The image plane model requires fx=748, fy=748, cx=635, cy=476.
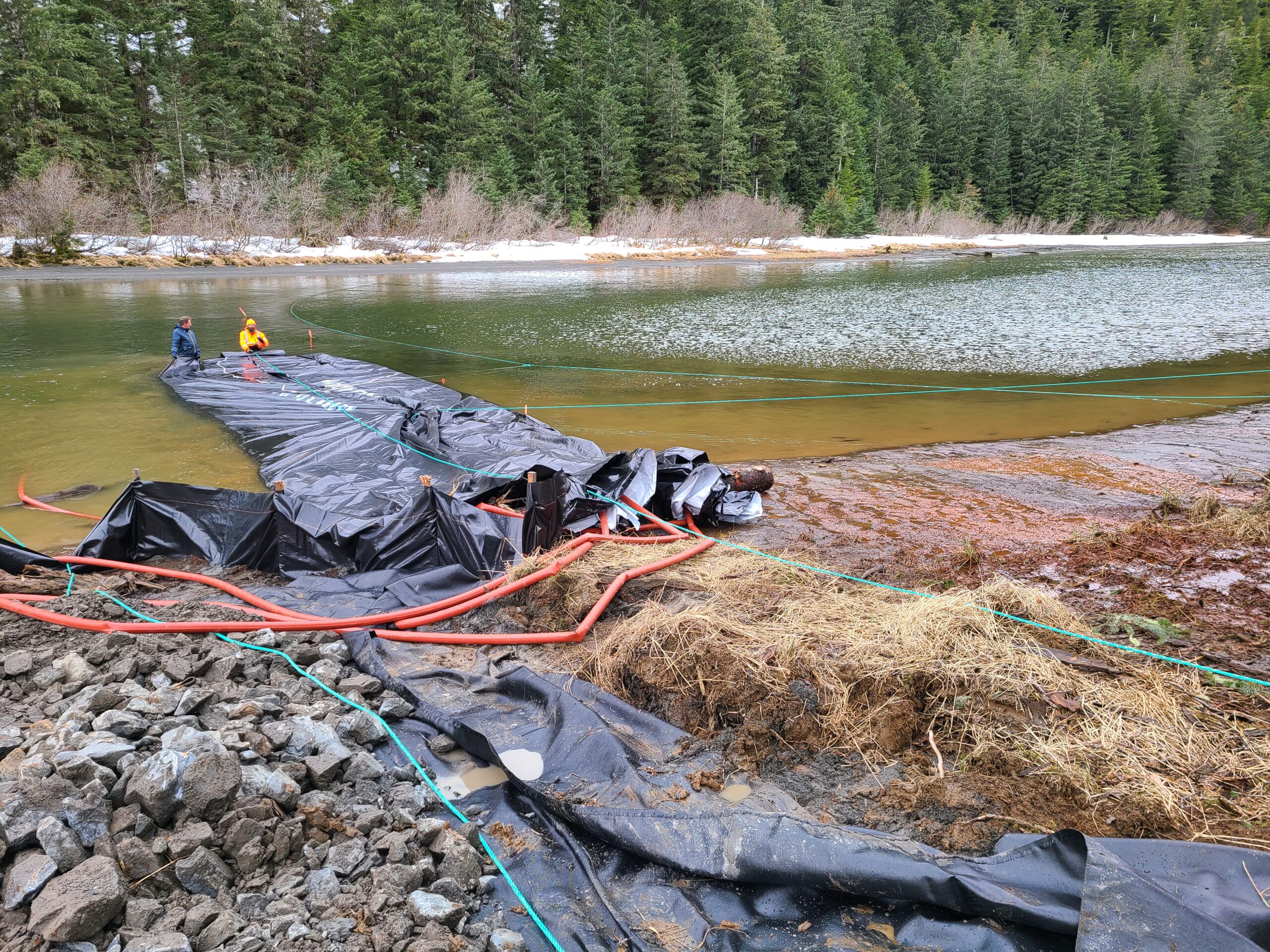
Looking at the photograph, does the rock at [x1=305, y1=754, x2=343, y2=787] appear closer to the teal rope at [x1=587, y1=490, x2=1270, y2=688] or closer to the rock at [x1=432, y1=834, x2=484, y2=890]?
the rock at [x1=432, y1=834, x2=484, y2=890]

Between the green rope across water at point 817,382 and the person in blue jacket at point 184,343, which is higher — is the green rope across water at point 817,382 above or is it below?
below

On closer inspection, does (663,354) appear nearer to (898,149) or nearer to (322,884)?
(322,884)

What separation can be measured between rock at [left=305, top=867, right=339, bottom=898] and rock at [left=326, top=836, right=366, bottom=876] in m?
0.03

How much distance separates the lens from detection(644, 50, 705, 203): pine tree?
157ft

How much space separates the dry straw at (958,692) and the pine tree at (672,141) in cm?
4748

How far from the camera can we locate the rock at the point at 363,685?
10.7 ft

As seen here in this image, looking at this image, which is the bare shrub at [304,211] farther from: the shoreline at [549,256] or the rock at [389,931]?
the rock at [389,931]

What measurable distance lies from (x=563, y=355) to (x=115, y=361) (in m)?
7.35

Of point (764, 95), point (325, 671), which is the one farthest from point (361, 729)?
point (764, 95)

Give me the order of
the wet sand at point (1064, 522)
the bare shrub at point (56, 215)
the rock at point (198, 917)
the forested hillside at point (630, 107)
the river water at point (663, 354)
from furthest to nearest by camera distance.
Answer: the forested hillside at point (630, 107) → the bare shrub at point (56, 215) → the river water at point (663, 354) → the wet sand at point (1064, 522) → the rock at point (198, 917)

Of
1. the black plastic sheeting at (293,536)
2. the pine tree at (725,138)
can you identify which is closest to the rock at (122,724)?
the black plastic sheeting at (293,536)

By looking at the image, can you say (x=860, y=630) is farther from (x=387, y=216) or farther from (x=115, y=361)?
(x=387, y=216)

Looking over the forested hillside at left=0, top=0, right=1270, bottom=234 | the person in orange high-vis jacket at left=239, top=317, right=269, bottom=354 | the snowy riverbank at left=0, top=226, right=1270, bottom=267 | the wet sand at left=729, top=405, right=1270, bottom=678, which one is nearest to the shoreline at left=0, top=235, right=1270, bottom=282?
the snowy riverbank at left=0, top=226, right=1270, bottom=267

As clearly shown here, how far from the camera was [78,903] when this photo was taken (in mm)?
1913
